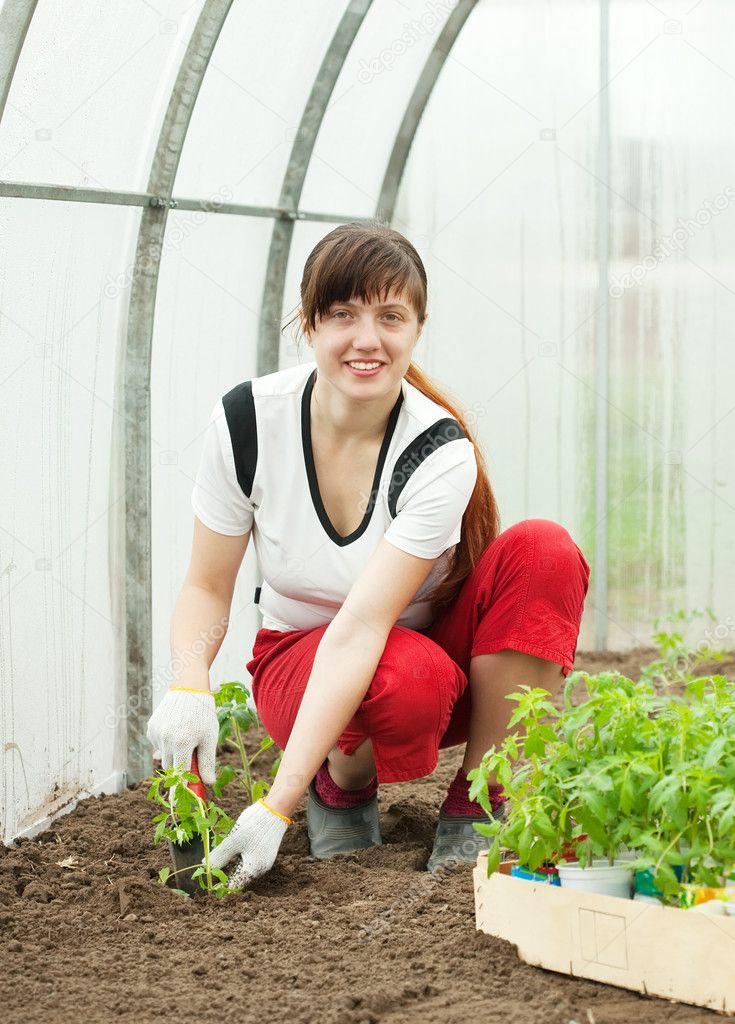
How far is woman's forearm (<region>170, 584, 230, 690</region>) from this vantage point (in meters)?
2.34

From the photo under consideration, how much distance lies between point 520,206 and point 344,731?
2870mm

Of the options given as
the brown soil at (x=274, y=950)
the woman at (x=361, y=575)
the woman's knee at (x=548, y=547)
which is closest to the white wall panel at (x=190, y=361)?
the woman at (x=361, y=575)

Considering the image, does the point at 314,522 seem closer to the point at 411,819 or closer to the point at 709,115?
the point at 411,819

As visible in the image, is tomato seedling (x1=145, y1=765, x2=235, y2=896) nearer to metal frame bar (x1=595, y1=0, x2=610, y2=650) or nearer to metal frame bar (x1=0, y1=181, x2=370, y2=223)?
metal frame bar (x1=0, y1=181, x2=370, y2=223)

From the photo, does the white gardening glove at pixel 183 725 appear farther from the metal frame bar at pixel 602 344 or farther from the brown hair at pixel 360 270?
the metal frame bar at pixel 602 344

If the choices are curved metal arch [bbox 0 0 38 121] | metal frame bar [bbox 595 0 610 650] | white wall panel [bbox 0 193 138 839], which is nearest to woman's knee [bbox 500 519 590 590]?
white wall panel [bbox 0 193 138 839]

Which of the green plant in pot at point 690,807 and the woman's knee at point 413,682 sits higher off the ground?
the woman's knee at point 413,682

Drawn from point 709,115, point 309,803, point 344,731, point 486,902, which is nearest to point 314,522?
point 344,731

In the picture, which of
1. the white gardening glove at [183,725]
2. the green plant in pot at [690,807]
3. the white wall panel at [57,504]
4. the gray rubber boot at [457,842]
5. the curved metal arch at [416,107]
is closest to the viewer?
the green plant in pot at [690,807]

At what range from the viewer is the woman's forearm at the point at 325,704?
217 cm

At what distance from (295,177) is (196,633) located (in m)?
2.06

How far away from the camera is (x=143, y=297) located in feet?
10.2

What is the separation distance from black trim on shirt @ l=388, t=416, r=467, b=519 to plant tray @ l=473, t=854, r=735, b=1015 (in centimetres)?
76

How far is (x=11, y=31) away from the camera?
2.47m
